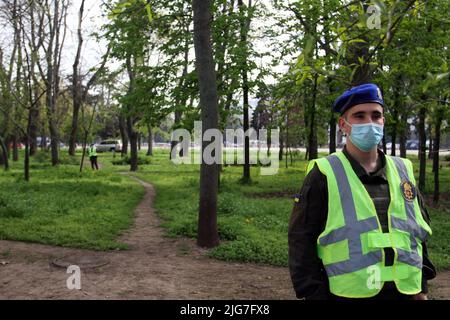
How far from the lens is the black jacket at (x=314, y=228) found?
2.46 meters

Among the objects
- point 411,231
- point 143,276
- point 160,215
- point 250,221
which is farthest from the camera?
point 160,215

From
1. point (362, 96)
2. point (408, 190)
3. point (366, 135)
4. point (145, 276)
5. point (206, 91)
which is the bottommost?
point (145, 276)

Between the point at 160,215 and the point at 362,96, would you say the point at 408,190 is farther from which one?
the point at 160,215

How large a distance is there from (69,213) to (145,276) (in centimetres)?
561

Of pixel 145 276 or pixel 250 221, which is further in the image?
pixel 250 221

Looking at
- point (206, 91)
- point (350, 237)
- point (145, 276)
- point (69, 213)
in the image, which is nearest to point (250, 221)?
point (206, 91)

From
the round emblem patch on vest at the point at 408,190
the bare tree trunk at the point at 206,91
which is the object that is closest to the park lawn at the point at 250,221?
the bare tree trunk at the point at 206,91

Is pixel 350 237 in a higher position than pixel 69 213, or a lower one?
higher

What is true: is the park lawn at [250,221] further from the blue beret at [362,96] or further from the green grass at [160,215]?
the blue beret at [362,96]

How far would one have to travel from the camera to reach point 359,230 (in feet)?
8.04

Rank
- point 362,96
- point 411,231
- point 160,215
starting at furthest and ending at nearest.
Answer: point 160,215
point 362,96
point 411,231
